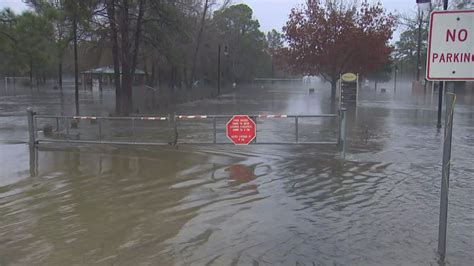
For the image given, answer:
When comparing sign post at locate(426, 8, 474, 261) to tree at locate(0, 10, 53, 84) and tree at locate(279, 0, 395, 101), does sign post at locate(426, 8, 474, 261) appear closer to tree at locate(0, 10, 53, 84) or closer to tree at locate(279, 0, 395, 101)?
tree at locate(0, 10, 53, 84)

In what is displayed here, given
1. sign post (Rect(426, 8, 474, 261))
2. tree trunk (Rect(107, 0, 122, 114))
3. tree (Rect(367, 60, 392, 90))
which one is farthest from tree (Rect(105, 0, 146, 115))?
tree (Rect(367, 60, 392, 90))

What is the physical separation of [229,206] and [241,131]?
4894 millimetres

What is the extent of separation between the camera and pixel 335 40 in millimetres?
35188

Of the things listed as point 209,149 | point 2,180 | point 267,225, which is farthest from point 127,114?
point 267,225

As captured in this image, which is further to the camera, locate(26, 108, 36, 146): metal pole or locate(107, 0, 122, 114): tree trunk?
locate(107, 0, 122, 114): tree trunk

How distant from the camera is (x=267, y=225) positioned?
20.0ft

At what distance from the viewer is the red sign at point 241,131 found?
1167 centimetres

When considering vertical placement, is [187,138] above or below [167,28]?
below

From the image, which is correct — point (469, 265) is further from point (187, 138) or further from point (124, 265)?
point (187, 138)

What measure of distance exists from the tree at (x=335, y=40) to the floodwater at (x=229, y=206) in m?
23.7

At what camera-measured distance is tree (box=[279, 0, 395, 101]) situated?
115 ft

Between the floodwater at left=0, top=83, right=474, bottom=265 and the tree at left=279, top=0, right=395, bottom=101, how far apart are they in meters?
23.7

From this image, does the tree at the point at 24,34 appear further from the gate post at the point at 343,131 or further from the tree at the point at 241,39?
the tree at the point at 241,39

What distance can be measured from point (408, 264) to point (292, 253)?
1.14 metres
